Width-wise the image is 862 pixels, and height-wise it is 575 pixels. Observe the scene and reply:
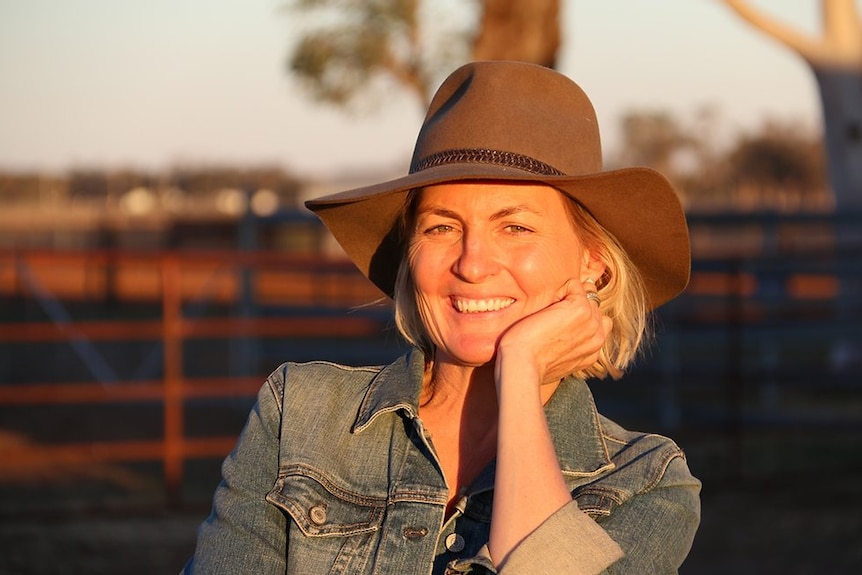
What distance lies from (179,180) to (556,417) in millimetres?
58506

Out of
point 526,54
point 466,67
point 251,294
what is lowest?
point 251,294

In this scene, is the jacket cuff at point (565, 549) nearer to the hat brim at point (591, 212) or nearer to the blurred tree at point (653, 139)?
the hat brim at point (591, 212)

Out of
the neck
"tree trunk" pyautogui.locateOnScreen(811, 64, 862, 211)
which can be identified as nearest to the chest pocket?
the neck

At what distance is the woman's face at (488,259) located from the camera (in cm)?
201

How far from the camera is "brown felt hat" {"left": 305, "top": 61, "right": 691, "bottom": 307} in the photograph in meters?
2.00

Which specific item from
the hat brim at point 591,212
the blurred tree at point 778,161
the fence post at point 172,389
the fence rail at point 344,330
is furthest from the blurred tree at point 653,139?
the hat brim at point 591,212

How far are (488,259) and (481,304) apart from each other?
0.23ft

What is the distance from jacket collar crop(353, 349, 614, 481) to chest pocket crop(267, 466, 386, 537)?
0.11 m

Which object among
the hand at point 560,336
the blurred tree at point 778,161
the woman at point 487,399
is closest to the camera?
the woman at point 487,399

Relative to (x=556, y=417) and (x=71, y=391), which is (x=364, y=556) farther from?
(x=71, y=391)

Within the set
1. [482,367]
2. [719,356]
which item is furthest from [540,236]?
[719,356]

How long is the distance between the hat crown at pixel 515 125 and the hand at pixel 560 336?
20 centimetres

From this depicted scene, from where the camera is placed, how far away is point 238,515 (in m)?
1.93

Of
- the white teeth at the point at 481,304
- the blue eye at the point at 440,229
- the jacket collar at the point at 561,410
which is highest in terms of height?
the blue eye at the point at 440,229
